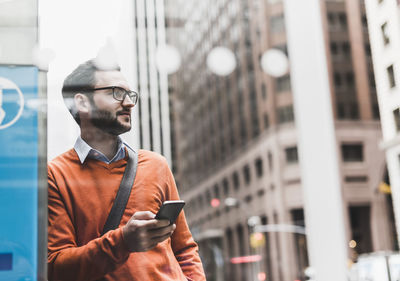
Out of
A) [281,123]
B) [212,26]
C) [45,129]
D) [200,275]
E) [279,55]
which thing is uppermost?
[212,26]

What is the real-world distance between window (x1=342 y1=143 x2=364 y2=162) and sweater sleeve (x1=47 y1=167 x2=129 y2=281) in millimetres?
1274

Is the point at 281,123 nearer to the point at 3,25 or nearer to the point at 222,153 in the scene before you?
the point at 222,153

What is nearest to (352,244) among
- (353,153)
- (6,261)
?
(353,153)

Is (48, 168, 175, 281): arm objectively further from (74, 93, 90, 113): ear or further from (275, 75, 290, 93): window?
(275, 75, 290, 93): window

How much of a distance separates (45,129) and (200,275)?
86 centimetres

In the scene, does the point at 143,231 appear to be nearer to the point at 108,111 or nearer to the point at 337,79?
the point at 108,111

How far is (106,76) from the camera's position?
2092mm

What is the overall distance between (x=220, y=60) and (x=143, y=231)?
1564 millimetres

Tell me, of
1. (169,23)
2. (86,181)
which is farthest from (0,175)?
(169,23)

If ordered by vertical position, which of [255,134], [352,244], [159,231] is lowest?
[352,244]

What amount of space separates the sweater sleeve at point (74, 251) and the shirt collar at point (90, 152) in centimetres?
18

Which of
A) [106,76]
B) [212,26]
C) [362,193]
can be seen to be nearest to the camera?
[106,76]

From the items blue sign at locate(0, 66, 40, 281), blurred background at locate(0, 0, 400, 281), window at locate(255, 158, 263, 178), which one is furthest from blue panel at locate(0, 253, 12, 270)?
window at locate(255, 158, 263, 178)

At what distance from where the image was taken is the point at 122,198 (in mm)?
A: 1961
